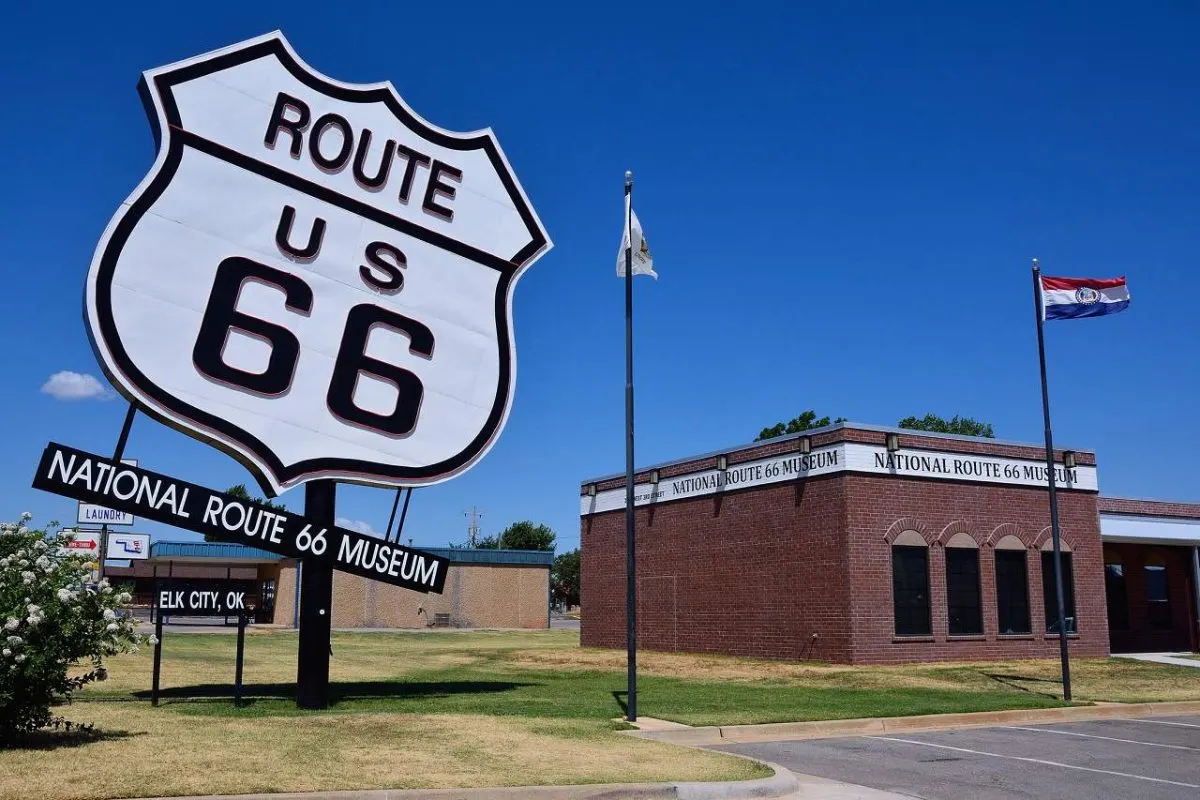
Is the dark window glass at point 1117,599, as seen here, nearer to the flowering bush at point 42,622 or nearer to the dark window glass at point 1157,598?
the dark window glass at point 1157,598

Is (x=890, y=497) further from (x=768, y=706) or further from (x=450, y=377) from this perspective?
(x=450, y=377)

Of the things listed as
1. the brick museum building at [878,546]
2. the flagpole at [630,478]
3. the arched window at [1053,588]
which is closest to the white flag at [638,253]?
the flagpole at [630,478]

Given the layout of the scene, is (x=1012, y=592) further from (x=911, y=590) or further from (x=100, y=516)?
(x=100, y=516)

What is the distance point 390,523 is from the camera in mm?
18453

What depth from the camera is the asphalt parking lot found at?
37.9 feet

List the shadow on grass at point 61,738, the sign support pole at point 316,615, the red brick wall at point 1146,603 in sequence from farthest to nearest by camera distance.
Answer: the red brick wall at point 1146,603 < the sign support pole at point 316,615 < the shadow on grass at point 61,738

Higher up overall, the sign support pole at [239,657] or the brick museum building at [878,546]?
the brick museum building at [878,546]

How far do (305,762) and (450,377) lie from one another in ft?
28.2

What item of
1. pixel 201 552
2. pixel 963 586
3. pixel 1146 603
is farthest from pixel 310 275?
pixel 201 552

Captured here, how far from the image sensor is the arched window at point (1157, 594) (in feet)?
121

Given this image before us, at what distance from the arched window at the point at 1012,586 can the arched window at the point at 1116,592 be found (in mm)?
8474

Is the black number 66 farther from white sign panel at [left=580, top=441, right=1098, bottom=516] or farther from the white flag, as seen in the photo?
white sign panel at [left=580, top=441, right=1098, bottom=516]

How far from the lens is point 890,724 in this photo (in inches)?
673

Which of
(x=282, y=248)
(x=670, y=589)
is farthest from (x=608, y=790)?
(x=670, y=589)
